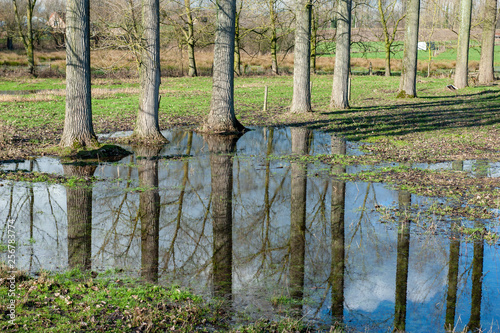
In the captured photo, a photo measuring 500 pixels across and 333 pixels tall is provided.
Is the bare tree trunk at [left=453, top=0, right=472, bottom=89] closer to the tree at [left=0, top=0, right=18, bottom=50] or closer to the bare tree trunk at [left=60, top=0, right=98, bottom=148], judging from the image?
the bare tree trunk at [left=60, top=0, right=98, bottom=148]

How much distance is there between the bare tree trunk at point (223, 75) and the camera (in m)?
17.0

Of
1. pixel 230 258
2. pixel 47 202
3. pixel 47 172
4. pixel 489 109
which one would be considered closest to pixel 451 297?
pixel 230 258

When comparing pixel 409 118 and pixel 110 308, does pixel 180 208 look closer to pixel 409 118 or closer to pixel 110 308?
pixel 110 308

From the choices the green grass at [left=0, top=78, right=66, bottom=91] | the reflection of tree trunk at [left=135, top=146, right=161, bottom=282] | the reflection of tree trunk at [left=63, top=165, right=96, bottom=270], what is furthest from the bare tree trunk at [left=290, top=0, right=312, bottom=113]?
the green grass at [left=0, top=78, right=66, bottom=91]

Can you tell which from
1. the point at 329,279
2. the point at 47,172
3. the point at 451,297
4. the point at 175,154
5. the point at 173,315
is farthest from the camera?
the point at 175,154

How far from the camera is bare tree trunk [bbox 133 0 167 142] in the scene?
14.8 metres

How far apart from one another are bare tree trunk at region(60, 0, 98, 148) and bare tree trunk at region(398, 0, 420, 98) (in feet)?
59.4

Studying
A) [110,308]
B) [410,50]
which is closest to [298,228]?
[110,308]

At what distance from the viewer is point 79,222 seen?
8156mm

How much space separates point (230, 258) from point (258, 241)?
812 mm

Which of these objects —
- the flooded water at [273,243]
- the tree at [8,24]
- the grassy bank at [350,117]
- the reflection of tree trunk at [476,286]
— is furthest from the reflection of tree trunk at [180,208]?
the tree at [8,24]

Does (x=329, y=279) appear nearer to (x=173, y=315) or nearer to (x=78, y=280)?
(x=173, y=315)

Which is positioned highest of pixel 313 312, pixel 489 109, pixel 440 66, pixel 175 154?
pixel 440 66

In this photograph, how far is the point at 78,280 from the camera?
599 cm
